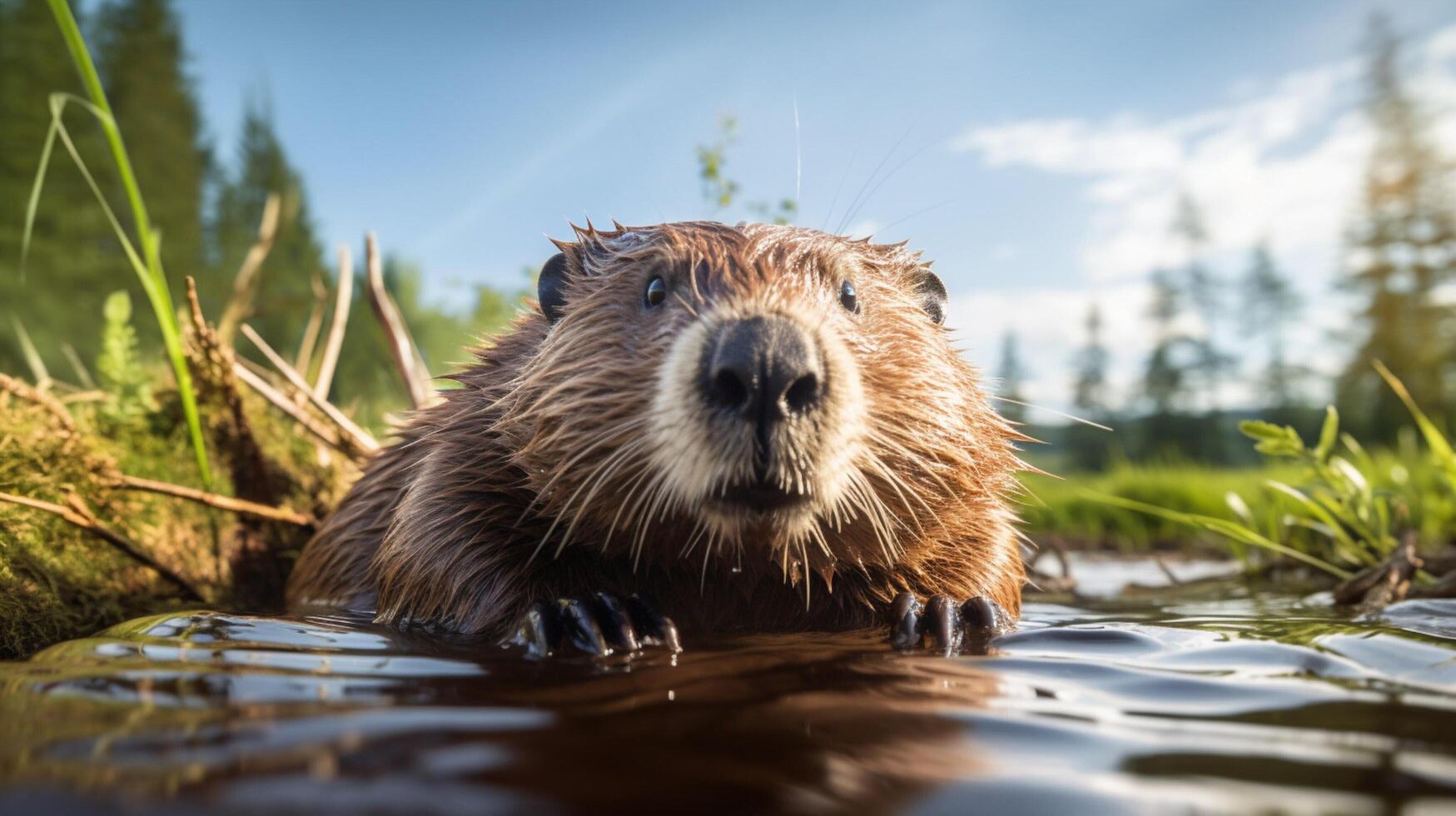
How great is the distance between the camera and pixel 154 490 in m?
3.21

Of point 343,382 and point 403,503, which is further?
point 343,382

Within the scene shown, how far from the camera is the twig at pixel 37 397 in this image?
325 centimetres

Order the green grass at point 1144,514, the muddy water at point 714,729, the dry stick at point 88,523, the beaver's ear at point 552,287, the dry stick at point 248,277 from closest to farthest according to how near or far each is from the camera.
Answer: the muddy water at point 714,729 → the dry stick at point 88,523 → the beaver's ear at point 552,287 → the dry stick at point 248,277 → the green grass at point 1144,514

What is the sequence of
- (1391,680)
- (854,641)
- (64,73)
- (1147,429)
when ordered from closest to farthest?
1. (1391,680)
2. (854,641)
3. (64,73)
4. (1147,429)

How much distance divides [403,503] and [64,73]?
136 feet

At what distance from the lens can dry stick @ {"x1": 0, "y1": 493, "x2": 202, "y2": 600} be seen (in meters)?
2.68

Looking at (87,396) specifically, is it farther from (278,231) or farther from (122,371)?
(278,231)

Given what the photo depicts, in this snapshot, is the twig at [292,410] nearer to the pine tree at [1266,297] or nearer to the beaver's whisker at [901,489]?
the beaver's whisker at [901,489]

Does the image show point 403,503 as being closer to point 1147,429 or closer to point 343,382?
point 343,382

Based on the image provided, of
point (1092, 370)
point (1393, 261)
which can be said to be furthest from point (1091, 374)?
point (1393, 261)

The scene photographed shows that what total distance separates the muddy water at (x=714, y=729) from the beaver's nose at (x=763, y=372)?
52 cm

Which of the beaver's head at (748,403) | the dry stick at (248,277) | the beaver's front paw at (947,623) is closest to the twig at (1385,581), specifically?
the beaver's head at (748,403)

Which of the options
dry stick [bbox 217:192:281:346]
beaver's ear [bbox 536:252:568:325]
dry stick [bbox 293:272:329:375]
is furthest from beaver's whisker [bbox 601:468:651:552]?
dry stick [bbox 217:192:281:346]

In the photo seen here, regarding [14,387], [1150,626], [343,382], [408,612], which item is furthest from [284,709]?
[343,382]
